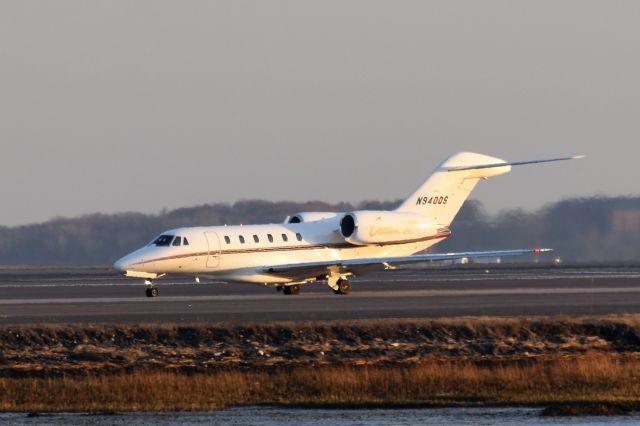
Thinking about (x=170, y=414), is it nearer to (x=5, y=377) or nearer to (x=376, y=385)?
(x=376, y=385)

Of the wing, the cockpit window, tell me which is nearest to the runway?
the wing

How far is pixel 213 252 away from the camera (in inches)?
1658

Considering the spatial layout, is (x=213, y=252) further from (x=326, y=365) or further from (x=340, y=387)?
(x=340, y=387)

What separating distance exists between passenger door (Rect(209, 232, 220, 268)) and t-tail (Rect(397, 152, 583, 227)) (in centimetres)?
824

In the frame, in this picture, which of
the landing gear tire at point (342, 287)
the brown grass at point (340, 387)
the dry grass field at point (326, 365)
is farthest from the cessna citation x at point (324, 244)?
the brown grass at point (340, 387)

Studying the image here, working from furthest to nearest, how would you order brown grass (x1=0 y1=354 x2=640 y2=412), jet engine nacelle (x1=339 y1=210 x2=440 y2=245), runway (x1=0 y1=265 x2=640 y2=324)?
jet engine nacelle (x1=339 y1=210 x2=440 y2=245) < runway (x1=0 y1=265 x2=640 y2=324) < brown grass (x1=0 y1=354 x2=640 y2=412)

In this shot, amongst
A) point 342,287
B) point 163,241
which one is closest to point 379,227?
point 342,287

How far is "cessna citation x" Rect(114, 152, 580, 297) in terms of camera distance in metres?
42.0

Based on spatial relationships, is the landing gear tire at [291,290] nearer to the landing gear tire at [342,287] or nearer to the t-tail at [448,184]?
the landing gear tire at [342,287]

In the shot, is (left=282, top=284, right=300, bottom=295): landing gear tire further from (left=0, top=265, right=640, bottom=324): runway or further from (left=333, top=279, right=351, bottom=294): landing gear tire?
(left=333, top=279, right=351, bottom=294): landing gear tire

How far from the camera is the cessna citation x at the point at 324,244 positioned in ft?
138

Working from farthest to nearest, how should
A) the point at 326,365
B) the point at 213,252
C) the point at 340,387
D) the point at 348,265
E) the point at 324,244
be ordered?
1. the point at 324,244
2. the point at 348,265
3. the point at 213,252
4. the point at 326,365
5. the point at 340,387

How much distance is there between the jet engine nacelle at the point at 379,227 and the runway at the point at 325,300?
1.85 m

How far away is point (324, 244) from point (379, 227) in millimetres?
1992
